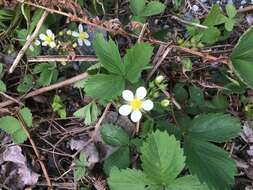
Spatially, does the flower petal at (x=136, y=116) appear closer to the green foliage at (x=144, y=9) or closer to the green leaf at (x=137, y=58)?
the green leaf at (x=137, y=58)

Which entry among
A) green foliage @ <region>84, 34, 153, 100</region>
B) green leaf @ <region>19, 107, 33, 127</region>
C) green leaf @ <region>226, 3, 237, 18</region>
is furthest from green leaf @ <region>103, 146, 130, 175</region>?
green leaf @ <region>226, 3, 237, 18</region>

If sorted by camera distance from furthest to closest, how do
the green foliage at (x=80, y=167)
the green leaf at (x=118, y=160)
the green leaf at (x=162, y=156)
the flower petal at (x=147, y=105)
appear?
the green foliage at (x=80, y=167) → the green leaf at (x=118, y=160) → the flower petal at (x=147, y=105) → the green leaf at (x=162, y=156)

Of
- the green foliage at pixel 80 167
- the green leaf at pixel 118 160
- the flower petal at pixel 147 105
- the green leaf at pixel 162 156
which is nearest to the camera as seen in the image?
the green leaf at pixel 162 156

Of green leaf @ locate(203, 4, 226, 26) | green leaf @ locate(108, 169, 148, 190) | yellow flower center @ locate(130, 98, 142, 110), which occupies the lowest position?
green leaf @ locate(108, 169, 148, 190)

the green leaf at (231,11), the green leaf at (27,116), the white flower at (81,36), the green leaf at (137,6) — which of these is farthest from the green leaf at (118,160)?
the green leaf at (231,11)

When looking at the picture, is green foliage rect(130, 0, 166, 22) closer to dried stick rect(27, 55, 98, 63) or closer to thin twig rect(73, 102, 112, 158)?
dried stick rect(27, 55, 98, 63)

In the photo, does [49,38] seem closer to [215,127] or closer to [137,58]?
[137,58]

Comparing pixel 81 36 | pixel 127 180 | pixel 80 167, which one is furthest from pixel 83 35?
pixel 127 180
